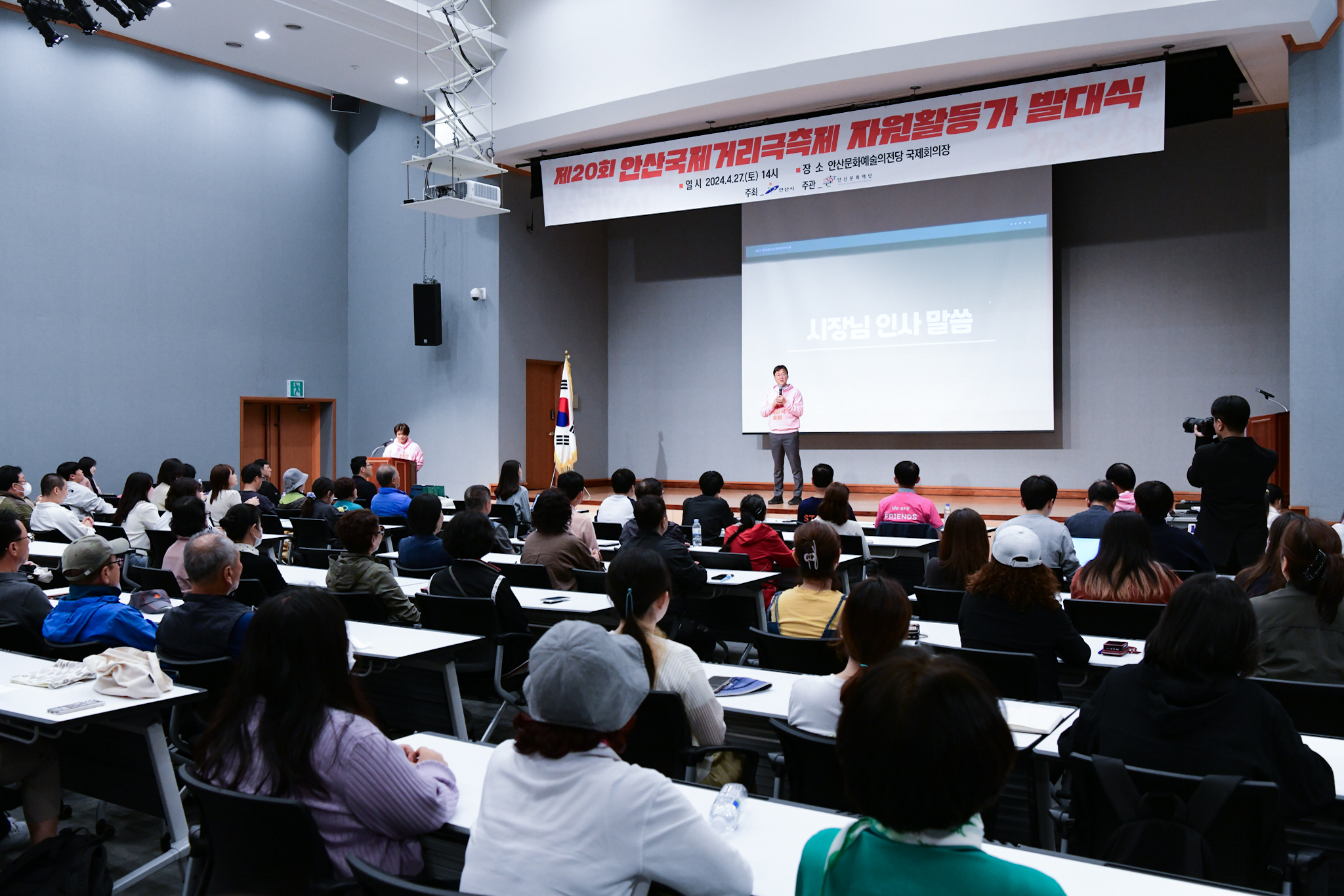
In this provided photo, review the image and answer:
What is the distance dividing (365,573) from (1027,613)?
8.22 ft

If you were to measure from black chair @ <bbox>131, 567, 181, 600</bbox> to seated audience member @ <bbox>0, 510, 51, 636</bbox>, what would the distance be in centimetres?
83

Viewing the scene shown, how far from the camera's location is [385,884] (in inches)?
57.3

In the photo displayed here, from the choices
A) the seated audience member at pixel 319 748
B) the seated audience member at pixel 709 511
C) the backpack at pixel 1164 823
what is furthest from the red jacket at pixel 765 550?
the seated audience member at pixel 319 748

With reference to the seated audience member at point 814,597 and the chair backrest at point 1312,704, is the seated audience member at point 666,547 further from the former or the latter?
the chair backrest at point 1312,704

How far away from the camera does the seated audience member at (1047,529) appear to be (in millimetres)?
4480

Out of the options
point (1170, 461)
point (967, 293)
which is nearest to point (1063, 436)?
point (1170, 461)

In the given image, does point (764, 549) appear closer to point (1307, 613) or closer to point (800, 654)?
point (800, 654)

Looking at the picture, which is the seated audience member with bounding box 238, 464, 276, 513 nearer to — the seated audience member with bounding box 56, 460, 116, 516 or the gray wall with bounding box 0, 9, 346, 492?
the seated audience member with bounding box 56, 460, 116, 516

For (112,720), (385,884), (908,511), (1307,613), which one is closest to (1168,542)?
(1307,613)

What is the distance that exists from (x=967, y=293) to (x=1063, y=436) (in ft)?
5.88

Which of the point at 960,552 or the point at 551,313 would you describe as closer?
the point at 960,552

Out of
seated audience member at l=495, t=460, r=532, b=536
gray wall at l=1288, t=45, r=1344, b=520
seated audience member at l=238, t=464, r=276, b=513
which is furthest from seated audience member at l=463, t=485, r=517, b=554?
gray wall at l=1288, t=45, r=1344, b=520

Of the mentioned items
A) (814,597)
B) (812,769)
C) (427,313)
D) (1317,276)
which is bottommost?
(812,769)

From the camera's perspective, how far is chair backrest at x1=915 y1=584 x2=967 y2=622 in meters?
3.98
